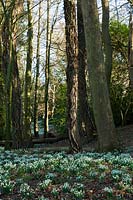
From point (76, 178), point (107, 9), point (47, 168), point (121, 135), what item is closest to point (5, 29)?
point (107, 9)

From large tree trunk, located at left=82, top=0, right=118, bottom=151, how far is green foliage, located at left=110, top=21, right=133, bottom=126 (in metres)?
8.52

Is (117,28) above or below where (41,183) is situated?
above

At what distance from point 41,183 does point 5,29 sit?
33.4 ft

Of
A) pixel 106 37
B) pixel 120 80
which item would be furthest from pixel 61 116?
pixel 106 37

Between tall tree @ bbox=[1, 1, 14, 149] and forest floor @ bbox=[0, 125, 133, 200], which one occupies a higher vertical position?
tall tree @ bbox=[1, 1, 14, 149]

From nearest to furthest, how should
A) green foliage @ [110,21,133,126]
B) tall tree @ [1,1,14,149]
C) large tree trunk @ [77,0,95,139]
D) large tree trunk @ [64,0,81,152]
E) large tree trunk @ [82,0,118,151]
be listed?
large tree trunk @ [82,0,118,151] → large tree trunk @ [64,0,81,152] → tall tree @ [1,1,14,149] → large tree trunk @ [77,0,95,139] → green foliage @ [110,21,133,126]

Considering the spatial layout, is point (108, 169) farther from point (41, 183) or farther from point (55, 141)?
point (55, 141)

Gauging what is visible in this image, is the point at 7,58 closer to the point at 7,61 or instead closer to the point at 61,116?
the point at 7,61

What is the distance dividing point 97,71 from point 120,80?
374 inches

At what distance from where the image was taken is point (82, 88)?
691 inches

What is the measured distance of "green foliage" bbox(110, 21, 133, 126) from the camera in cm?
2030

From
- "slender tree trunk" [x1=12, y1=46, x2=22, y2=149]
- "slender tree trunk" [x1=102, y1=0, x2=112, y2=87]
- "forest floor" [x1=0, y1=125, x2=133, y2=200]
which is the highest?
"slender tree trunk" [x1=102, y1=0, x2=112, y2=87]

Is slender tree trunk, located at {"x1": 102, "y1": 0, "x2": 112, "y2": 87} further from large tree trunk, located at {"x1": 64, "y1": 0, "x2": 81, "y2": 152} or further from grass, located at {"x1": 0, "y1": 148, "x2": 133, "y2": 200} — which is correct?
grass, located at {"x1": 0, "y1": 148, "x2": 133, "y2": 200}

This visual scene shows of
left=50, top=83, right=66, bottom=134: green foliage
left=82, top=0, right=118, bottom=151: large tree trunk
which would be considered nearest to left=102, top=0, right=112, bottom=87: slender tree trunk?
left=82, top=0, right=118, bottom=151: large tree trunk
